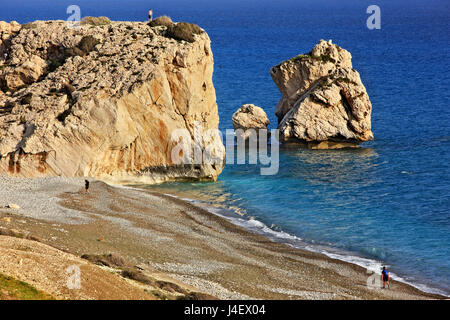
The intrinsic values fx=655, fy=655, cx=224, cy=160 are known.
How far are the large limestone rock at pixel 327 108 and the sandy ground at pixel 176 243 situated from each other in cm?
2256

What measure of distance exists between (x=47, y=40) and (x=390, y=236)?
3624cm

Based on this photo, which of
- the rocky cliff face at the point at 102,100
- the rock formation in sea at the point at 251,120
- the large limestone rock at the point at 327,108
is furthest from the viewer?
the rock formation in sea at the point at 251,120

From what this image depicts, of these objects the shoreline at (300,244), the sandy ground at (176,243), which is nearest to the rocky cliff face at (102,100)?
the sandy ground at (176,243)

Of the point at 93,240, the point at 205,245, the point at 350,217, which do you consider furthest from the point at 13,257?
the point at 350,217

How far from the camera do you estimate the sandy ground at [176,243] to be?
34469 millimetres

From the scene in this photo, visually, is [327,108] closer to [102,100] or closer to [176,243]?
[102,100]

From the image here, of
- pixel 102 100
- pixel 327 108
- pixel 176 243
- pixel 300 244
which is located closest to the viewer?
pixel 176 243

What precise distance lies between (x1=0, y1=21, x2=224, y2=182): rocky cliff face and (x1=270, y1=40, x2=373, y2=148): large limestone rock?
43.3 ft

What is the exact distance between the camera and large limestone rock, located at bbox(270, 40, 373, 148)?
225ft

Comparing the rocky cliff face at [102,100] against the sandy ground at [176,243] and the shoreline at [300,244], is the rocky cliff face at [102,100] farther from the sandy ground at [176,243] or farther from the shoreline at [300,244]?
the shoreline at [300,244]

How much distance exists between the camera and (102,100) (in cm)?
5406

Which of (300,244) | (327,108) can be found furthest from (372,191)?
(327,108)

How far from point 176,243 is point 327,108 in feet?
110

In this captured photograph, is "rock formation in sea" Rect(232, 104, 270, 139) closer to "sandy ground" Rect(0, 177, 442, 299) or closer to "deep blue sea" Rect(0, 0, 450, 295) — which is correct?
"deep blue sea" Rect(0, 0, 450, 295)
